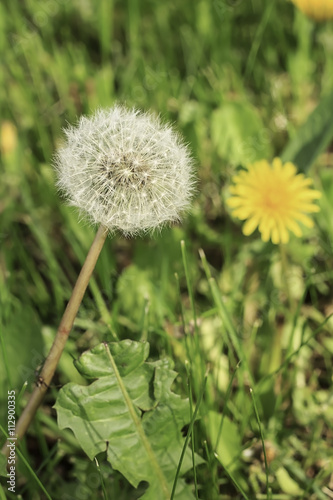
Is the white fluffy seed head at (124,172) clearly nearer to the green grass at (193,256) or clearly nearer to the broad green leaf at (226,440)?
the green grass at (193,256)

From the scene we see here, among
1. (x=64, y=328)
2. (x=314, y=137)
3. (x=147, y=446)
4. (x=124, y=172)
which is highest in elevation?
(x=314, y=137)

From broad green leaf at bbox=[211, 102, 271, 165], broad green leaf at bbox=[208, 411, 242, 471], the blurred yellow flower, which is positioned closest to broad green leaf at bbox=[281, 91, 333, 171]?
broad green leaf at bbox=[211, 102, 271, 165]

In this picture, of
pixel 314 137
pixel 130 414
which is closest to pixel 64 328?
pixel 130 414

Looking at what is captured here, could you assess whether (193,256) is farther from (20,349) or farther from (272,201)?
(20,349)

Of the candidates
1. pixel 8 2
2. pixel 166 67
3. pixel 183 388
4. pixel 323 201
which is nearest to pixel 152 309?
pixel 183 388

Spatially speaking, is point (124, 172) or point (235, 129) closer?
point (124, 172)

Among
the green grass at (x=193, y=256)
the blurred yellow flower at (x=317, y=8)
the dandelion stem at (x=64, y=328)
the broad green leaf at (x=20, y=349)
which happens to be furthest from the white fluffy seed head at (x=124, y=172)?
the blurred yellow flower at (x=317, y=8)
